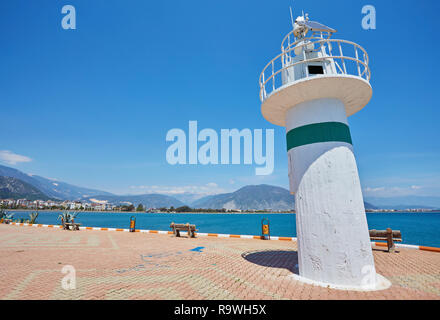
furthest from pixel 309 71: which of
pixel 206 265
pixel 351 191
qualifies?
pixel 206 265

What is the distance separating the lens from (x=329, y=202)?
6008 millimetres

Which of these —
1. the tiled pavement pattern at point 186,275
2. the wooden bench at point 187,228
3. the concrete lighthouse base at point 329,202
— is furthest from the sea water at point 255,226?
the concrete lighthouse base at point 329,202

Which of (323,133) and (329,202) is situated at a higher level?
(323,133)

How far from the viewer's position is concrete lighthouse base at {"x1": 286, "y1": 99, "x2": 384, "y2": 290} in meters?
5.77

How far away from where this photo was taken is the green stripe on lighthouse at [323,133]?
6.34 metres

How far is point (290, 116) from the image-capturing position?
23.8 ft

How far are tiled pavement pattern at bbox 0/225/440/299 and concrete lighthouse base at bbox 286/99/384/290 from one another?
0.58 metres

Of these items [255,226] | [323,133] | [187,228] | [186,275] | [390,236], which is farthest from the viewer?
[255,226]

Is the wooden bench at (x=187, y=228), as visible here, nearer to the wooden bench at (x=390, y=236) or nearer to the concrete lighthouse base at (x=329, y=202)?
the concrete lighthouse base at (x=329, y=202)

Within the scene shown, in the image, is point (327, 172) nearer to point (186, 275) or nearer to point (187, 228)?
point (186, 275)

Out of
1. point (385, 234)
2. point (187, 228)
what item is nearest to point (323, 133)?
point (385, 234)

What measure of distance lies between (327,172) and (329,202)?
2.85 ft

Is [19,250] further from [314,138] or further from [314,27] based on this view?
[314,27]

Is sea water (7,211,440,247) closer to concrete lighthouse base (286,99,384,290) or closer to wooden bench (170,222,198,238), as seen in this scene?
wooden bench (170,222,198,238)
